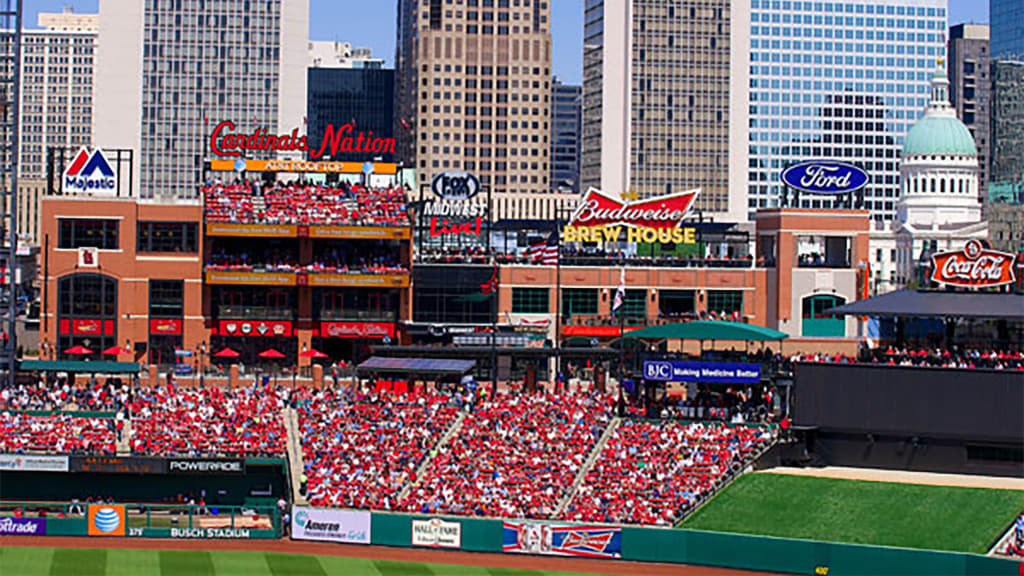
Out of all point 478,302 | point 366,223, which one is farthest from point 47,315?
point 478,302

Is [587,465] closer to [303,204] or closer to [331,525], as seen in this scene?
[331,525]

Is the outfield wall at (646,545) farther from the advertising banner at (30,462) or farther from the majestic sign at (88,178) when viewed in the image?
the majestic sign at (88,178)

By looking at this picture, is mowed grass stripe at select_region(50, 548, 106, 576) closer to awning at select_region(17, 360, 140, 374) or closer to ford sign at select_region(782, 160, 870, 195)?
awning at select_region(17, 360, 140, 374)

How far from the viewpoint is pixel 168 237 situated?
89.8 metres

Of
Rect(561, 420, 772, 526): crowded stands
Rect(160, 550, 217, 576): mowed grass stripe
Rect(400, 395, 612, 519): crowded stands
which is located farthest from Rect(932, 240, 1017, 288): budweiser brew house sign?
Rect(160, 550, 217, 576): mowed grass stripe

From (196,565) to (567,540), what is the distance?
13.7 m

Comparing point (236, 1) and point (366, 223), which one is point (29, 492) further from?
point (236, 1)

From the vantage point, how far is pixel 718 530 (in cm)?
5719

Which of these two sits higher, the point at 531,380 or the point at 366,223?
the point at 366,223

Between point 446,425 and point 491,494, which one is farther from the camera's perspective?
point 446,425

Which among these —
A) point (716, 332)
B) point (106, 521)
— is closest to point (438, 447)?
point (716, 332)

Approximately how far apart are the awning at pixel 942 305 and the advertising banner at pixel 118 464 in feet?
98.4

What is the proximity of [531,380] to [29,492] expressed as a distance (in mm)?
25568

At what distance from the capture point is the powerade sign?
6669 cm
